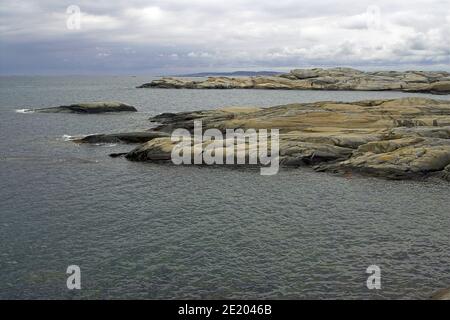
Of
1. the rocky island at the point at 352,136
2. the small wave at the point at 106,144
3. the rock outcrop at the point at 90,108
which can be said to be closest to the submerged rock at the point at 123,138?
the rocky island at the point at 352,136

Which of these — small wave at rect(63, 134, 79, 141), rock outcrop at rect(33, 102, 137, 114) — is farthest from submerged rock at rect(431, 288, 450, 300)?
rock outcrop at rect(33, 102, 137, 114)

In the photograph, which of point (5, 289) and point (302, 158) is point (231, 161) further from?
point (5, 289)

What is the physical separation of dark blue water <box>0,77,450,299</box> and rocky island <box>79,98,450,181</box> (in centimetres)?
313

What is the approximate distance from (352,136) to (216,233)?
28.0 m

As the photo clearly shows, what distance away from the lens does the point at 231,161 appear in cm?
4944

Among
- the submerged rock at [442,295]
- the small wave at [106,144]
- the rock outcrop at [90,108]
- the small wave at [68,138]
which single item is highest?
the rock outcrop at [90,108]

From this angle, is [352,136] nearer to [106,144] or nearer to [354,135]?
[354,135]

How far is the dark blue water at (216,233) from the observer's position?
925 inches

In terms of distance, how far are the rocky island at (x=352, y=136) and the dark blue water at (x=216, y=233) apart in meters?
3.13

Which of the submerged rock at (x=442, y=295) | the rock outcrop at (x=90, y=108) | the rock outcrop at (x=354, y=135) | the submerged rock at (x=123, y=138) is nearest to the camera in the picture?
the submerged rock at (x=442, y=295)

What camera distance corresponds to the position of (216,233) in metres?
30.2

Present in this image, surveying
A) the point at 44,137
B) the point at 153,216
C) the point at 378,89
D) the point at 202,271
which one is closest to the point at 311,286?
the point at 202,271

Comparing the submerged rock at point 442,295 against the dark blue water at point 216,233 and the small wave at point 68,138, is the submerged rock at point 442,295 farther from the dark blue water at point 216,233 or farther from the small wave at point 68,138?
the small wave at point 68,138

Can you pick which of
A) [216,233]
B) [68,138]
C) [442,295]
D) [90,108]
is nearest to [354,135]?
[216,233]
